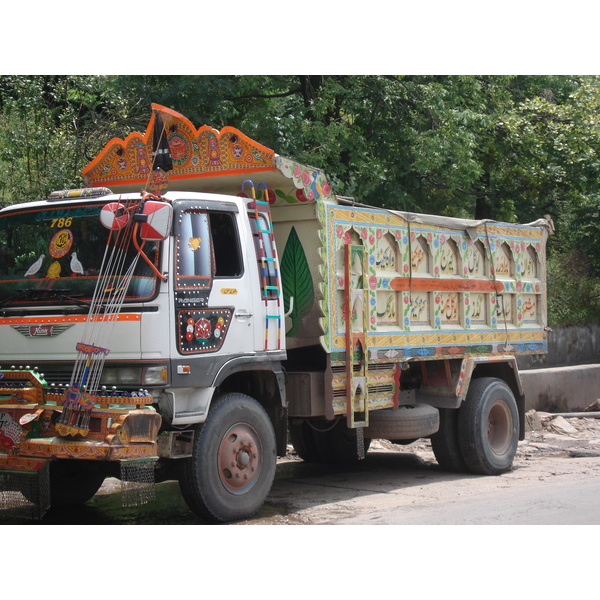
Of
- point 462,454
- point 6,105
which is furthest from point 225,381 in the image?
point 6,105

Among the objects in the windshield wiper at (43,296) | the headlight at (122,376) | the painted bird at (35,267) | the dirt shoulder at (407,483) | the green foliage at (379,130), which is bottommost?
the dirt shoulder at (407,483)

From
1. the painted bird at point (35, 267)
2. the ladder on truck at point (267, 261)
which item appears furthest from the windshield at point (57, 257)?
the ladder on truck at point (267, 261)

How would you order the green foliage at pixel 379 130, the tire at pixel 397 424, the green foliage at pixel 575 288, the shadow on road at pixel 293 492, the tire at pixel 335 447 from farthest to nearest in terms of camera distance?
1. the green foliage at pixel 575 288
2. the green foliage at pixel 379 130
3. the tire at pixel 335 447
4. the tire at pixel 397 424
5. the shadow on road at pixel 293 492

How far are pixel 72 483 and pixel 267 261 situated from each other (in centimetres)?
269

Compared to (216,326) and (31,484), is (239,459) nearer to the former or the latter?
(216,326)

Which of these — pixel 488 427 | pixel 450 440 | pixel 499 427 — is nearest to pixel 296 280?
pixel 450 440

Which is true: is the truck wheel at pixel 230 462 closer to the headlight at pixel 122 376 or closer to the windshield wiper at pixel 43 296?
the headlight at pixel 122 376

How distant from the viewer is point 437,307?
9.61 metres

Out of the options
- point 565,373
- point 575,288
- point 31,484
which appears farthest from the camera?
point 575,288

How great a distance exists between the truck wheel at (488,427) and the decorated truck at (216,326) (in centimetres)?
3

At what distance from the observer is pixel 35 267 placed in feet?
23.2

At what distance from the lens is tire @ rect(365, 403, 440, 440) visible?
9.15 meters

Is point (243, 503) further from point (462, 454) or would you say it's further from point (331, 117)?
point (331, 117)

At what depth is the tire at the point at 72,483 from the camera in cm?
796
